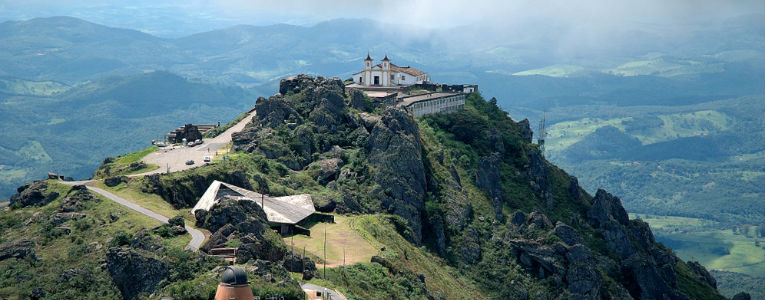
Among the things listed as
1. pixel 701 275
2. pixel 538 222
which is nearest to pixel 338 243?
pixel 538 222

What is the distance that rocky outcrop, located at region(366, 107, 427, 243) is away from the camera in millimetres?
87500

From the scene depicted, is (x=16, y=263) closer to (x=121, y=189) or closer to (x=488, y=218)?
(x=121, y=189)

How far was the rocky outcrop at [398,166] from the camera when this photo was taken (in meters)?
87.5

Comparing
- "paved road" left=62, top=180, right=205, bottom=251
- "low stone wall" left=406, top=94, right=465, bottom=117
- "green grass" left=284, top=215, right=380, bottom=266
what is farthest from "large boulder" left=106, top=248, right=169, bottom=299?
"low stone wall" left=406, top=94, right=465, bottom=117

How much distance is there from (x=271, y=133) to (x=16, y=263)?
1421 inches

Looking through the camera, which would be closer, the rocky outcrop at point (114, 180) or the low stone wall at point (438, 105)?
the rocky outcrop at point (114, 180)

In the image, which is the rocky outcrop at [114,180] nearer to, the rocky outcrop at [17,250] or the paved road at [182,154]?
the paved road at [182,154]

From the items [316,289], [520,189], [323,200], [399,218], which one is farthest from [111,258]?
[520,189]

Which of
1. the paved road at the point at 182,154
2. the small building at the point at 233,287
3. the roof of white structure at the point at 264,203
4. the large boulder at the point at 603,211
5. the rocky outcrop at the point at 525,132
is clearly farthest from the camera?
the rocky outcrop at the point at 525,132

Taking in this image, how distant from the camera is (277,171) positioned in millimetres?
88562

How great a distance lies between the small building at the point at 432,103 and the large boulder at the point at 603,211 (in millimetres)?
21869

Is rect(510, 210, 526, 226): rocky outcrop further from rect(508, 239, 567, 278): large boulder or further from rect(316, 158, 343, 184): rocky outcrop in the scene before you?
rect(316, 158, 343, 184): rocky outcrop

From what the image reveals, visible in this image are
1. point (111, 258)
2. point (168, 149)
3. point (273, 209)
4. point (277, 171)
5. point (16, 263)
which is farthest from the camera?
point (168, 149)

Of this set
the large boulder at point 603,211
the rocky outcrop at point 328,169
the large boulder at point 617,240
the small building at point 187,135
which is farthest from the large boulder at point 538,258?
the small building at point 187,135
